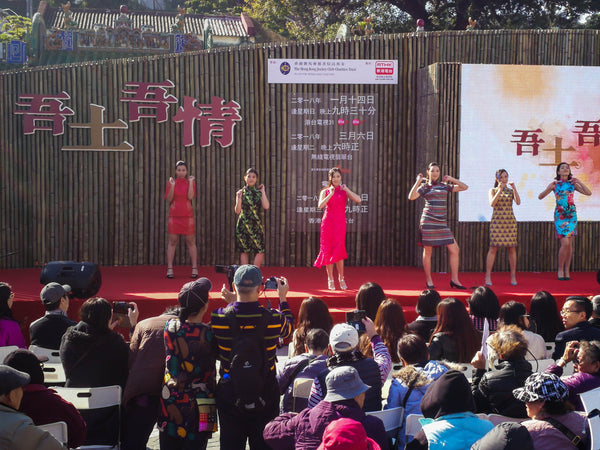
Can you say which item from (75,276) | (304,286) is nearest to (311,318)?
(75,276)

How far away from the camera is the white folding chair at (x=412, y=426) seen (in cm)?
345

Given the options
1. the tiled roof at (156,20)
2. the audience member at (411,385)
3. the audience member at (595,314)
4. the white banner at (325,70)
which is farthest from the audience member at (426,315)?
the tiled roof at (156,20)

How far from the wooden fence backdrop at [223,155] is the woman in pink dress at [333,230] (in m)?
1.73

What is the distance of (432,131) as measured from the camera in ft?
30.7

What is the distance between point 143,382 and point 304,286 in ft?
14.7

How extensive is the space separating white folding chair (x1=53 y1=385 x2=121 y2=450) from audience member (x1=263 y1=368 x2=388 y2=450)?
40.3 inches

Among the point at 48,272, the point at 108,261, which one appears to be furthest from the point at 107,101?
the point at 48,272

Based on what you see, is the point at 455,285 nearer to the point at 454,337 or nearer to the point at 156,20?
the point at 454,337

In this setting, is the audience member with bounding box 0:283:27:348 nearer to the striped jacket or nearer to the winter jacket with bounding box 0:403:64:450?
the striped jacket

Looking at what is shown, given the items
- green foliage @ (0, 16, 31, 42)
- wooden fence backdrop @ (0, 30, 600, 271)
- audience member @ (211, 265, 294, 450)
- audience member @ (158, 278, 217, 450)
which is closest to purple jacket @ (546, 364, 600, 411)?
audience member @ (211, 265, 294, 450)

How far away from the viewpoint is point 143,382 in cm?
397

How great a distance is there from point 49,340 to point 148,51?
1216 cm

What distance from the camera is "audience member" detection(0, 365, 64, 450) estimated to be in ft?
9.10

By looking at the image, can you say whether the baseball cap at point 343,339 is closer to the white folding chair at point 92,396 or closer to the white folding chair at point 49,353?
the white folding chair at point 92,396
